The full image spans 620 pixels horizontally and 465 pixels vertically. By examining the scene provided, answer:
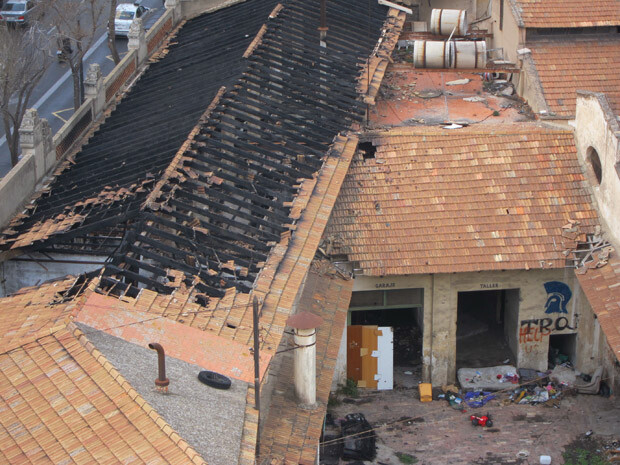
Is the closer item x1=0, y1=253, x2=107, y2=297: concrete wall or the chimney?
the chimney

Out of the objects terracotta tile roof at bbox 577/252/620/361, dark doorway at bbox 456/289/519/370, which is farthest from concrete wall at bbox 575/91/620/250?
dark doorway at bbox 456/289/519/370

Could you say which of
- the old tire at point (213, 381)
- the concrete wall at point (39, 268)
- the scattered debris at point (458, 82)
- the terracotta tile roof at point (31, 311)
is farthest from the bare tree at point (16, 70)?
the old tire at point (213, 381)

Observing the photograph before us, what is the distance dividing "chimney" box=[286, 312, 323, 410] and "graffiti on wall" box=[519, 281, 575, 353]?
460 inches

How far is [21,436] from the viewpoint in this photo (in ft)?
59.5

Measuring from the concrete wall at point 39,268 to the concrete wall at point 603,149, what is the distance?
1428 cm

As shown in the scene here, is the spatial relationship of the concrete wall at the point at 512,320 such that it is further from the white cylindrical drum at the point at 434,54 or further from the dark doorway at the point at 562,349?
the white cylindrical drum at the point at 434,54

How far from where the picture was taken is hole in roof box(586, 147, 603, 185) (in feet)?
107

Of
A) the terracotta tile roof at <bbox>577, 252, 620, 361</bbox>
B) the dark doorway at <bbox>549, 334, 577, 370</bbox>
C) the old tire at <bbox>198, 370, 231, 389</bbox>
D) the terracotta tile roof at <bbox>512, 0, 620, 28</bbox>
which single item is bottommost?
the dark doorway at <bbox>549, 334, 577, 370</bbox>

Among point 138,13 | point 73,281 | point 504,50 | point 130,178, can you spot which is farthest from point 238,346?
point 138,13

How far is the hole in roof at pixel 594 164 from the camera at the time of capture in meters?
32.5

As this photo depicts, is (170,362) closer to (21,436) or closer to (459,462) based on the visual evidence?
(21,436)

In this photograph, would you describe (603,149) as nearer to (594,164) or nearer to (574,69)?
(594,164)

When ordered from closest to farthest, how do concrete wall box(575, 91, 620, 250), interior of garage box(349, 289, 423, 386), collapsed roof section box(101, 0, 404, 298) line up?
collapsed roof section box(101, 0, 404, 298) < concrete wall box(575, 91, 620, 250) < interior of garage box(349, 289, 423, 386)

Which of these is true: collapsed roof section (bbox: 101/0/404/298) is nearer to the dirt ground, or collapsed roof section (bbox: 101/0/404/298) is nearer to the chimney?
the chimney
